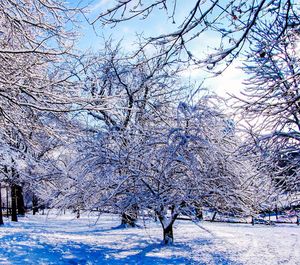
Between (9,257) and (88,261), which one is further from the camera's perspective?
(88,261)

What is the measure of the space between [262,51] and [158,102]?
40.7ft

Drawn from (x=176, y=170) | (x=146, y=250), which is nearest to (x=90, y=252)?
(x=146, y=250)

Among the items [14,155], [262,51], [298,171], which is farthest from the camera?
[298,171]

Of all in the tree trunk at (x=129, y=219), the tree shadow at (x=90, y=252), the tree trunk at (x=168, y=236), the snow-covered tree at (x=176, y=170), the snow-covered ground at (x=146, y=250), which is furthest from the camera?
the tree trunk at (x=129, y=219)

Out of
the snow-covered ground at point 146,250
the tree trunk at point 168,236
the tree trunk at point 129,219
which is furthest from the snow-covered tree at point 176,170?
the snow-covered ground at point 146,250

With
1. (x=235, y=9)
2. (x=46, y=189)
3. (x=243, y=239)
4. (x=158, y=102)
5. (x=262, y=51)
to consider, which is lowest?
(x=243, y=239)

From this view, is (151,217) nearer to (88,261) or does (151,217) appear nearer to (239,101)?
(88,261)

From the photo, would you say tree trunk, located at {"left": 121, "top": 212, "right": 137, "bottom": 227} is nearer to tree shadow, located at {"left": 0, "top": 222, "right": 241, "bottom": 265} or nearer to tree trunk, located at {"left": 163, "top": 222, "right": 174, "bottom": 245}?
tree shadow, located at {"left": 0, "top": 222, "right": 241, "bottom": 265}

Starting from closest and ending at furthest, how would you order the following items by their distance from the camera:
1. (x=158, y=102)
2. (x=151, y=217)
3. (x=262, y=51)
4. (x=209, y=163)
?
(x=262, y=51)
(x=209, y=163)
(x=151, y=217)
(x=158, y=102)

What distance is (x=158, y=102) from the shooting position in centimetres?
1523

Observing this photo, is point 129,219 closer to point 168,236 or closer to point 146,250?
point 168,236

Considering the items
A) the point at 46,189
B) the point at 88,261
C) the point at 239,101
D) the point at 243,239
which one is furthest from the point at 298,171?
the point at 46,189

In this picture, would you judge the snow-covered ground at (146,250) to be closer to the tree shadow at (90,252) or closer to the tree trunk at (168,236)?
the tree shadow at (90,252)

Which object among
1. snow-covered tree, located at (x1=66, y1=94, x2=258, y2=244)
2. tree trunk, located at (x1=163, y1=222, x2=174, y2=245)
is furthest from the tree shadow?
snow-covered tree, located at (x1=66, y1=94, x2=258, y2=244)
